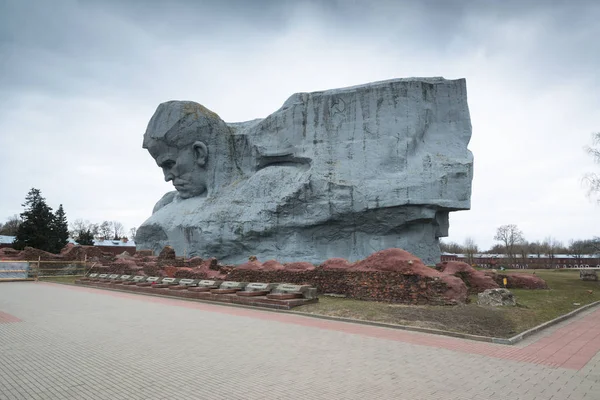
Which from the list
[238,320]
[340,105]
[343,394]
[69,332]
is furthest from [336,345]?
[340,105]

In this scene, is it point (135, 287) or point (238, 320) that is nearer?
point (238, 320)

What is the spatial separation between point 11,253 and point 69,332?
37.7m

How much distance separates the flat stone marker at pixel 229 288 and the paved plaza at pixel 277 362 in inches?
189

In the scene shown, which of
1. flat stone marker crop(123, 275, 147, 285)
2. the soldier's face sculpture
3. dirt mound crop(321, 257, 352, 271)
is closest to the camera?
dirt mound crop(321, 257, 352, 271)

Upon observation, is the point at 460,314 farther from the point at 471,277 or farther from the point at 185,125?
the point at 185,125

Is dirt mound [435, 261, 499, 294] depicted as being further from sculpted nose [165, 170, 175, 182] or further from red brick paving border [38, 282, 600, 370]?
sculpted nose [165, 170, 175, 182]

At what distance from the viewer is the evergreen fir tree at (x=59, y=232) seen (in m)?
47.9

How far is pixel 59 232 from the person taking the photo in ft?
176

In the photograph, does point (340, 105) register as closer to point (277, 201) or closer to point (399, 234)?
point (277, 201)

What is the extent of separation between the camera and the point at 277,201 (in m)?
A: 31.9

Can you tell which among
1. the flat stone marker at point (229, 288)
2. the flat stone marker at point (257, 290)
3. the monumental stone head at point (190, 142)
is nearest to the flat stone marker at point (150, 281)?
the flat stone marker at point (229, 288)

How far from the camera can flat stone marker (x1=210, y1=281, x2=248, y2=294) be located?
48.9 ft

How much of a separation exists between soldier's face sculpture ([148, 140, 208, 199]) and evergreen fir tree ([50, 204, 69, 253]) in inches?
781

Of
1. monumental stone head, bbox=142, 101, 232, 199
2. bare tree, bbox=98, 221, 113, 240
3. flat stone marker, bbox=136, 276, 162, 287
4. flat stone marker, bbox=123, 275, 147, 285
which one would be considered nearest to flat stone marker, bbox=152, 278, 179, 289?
flat stone marker, bbox=136, 276, 162, 287
